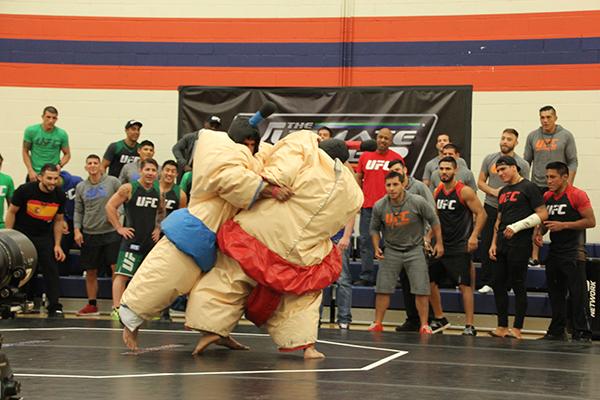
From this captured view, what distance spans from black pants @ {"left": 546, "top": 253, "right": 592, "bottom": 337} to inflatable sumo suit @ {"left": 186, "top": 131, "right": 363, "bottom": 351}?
3.30 metres

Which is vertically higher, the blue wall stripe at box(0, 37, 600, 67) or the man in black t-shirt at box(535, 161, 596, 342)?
the blue wall stripe at box(0, 37, 600, 67)

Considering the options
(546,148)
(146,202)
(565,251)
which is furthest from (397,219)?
(146,202)

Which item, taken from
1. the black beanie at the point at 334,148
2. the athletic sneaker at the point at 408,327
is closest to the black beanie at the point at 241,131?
the black beanie at the point at 334,148

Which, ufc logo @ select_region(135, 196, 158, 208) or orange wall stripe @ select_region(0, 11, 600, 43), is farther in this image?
orange wall stripe @ select_region(0, 11, 600, 43)

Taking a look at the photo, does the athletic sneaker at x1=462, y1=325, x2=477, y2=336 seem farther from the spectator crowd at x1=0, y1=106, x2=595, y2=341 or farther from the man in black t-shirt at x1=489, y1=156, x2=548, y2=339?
the man in black t-shirt at x1=489, y1=156, x2=548, y2=339

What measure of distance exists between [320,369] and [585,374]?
1.56 m

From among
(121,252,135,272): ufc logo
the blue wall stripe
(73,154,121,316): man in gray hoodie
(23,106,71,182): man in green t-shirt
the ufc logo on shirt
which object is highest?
the blue wall stripe

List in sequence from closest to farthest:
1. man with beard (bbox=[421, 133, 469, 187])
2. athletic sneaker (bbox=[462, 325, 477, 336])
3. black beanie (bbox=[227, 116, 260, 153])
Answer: black beanie (bbox=[227, 116, 260, 153])
athletic sneaker (bbox=[462, 325, 477, 336])
man with beard (bbox=[421, 133, 469, 187])

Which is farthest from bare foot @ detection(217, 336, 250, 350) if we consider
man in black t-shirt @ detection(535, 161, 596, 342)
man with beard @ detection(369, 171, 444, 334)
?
man in black t-shirt @ detection(535, 161, 596, 342)

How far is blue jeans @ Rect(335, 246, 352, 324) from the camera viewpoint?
9242mm

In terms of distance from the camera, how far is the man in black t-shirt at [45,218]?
9.71 metres

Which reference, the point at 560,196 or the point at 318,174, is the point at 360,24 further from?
the point at 318,174

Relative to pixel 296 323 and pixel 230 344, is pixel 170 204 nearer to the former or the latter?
pixel 230 344

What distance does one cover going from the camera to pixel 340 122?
37.1 feet
